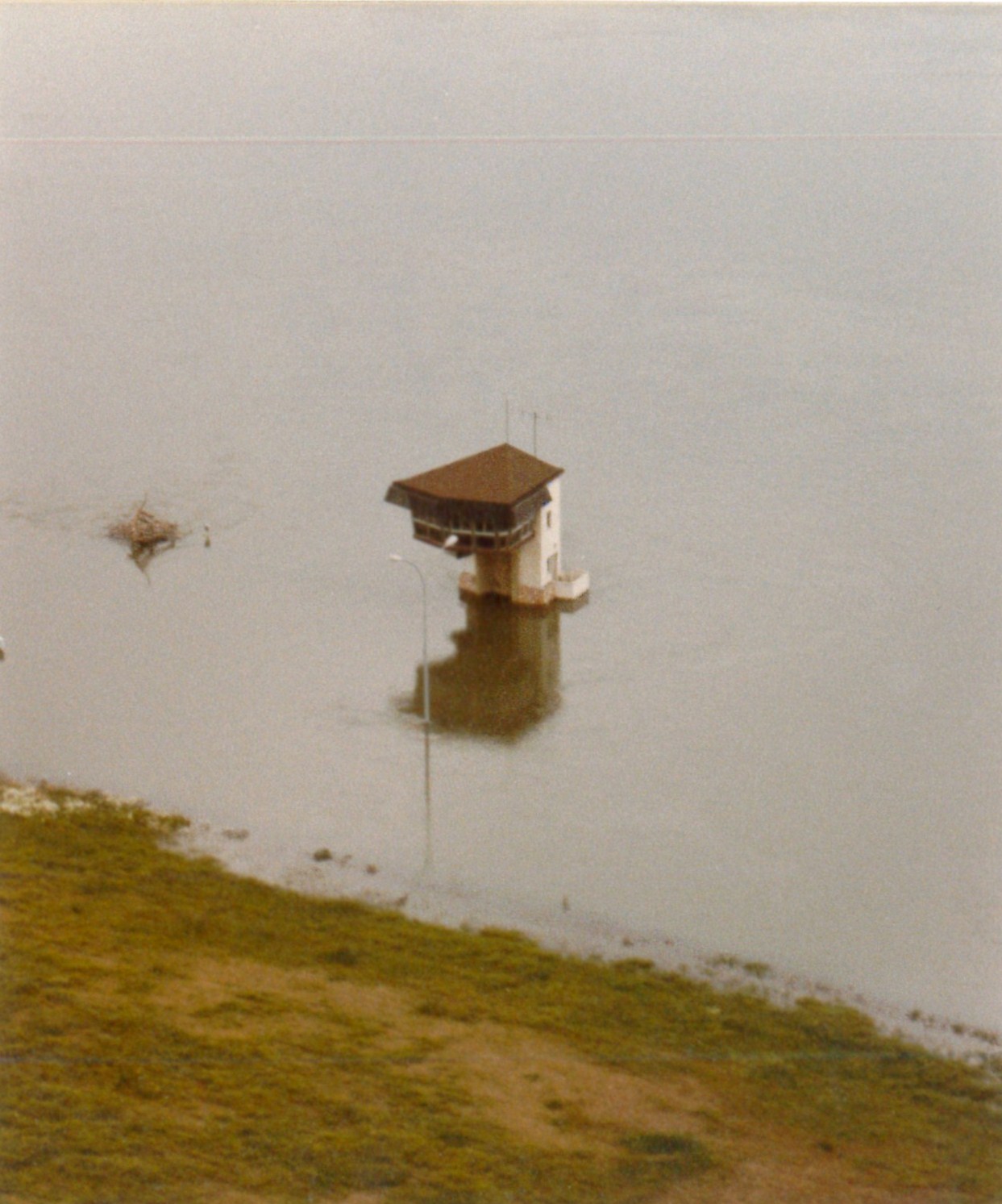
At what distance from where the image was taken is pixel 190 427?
40.4 metres

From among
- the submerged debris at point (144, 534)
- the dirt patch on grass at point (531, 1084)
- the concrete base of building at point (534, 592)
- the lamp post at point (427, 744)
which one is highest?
the submerged debris at point (144, 534)

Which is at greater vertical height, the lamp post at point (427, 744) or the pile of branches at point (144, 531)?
the pile of branches at point (144, 531)

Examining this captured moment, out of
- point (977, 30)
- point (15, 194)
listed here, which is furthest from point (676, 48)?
point (15, 194)

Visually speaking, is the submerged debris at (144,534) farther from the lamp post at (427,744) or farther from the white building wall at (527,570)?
the white building wall at (527,570)

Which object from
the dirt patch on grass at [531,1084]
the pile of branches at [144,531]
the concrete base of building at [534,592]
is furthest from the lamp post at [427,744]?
the pile of branches at [144,531]

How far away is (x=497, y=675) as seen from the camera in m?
25.5

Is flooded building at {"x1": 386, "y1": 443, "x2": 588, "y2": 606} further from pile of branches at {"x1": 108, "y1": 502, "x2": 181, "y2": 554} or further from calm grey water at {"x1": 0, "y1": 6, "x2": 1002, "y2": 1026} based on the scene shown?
pile of branches at {"x1": 108, "y1": 502, "x2": 181, "y2": 554}

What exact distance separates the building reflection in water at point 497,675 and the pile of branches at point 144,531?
24.6ft

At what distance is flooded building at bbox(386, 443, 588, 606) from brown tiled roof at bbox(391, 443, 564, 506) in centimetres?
1

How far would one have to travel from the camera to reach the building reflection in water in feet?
78.4

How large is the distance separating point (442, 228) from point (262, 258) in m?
6.73

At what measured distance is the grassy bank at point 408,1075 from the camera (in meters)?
12.5

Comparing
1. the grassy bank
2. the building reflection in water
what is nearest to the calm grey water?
the building reflection in water

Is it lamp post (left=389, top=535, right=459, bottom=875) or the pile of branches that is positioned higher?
the pile of branches
